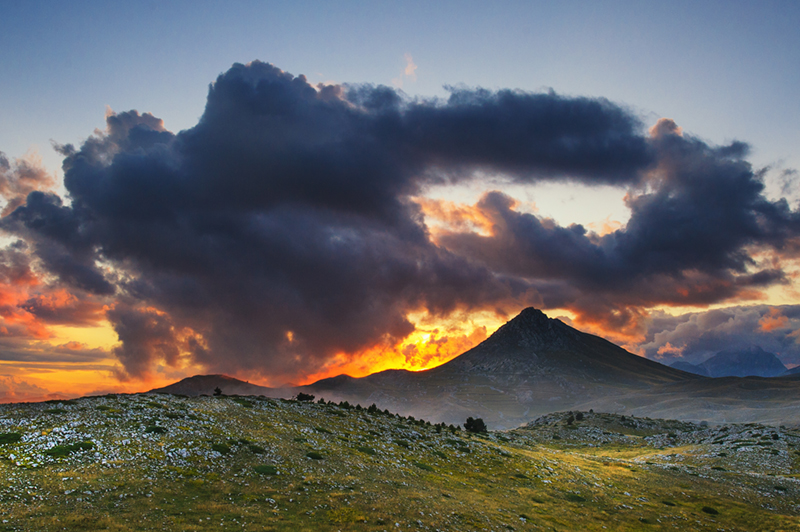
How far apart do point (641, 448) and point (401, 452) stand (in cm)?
6653

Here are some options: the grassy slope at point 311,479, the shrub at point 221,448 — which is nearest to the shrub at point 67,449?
the grassy slope at point 311,479

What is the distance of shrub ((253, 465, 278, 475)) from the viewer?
33.3 metres

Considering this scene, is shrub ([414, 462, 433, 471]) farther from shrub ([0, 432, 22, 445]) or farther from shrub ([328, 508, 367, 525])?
shrub ([0, 432, 22, 445])

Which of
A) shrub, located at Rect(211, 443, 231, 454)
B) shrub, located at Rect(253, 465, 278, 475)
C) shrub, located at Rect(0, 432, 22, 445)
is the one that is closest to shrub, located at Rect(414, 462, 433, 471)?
shrub, located at Rect(253, 465, 278, 475)

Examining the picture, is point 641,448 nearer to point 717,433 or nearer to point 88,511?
point 717,433

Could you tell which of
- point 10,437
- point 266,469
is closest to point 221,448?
point 266,469

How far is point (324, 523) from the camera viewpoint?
1011 inches

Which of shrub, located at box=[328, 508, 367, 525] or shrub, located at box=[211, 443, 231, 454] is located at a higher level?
shrub, located at box=[211, 443, 231, 454]

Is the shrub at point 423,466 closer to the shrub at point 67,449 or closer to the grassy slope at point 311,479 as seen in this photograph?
the grassy slope at point 311,479

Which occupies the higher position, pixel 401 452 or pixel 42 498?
pixel 42 498

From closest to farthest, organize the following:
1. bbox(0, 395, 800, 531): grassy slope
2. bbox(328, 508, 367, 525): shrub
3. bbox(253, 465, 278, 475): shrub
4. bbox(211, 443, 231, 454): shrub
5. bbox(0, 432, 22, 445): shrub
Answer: bbox(0, 395, 800, 531): grassy slope
bbox(328, 508, 367, 525): shrub
bbox(0, 432, 22, 445): shrub
bbox(253, 465, 278, 475): shrub
bbox(211, 443, 231, 454): shrub

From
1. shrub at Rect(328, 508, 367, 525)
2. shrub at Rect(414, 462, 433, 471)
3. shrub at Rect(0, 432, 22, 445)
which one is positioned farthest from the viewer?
shrub at Rect(414, 462, 433, 471)

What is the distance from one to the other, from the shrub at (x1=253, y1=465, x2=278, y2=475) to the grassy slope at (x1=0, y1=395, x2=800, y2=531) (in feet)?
1.27

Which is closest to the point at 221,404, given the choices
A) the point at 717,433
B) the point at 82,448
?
the point at 82,448
